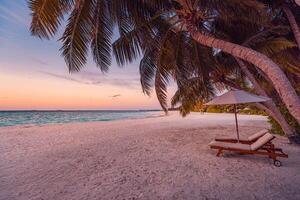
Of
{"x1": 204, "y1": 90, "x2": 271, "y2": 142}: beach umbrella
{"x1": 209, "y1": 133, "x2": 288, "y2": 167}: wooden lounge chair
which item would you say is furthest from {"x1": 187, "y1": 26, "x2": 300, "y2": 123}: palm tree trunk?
{"x1": 209, "y1": 133, "x2": 288, "y2": 167}: wooden lounge chair

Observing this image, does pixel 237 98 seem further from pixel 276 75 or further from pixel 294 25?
pixel 276 75

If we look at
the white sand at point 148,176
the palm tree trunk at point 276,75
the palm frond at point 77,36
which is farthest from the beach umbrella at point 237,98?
the palm frond at point 77,36

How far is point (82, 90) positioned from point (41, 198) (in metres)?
20.8

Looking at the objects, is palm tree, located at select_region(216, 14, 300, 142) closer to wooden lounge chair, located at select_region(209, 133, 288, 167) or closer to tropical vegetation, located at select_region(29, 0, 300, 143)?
tropical vegetation, located at select_region(29, 0, 300, 143)

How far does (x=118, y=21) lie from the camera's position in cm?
544

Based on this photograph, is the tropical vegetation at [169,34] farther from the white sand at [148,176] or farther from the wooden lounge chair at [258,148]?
the white sand at [148,176]

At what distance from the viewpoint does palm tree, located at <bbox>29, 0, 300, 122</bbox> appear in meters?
4.13

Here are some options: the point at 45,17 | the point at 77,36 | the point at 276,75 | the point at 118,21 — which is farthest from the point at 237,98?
the point at 45,17

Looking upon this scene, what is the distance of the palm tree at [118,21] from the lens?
413cm

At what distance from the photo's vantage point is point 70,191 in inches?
141

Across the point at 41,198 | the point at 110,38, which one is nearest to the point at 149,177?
the point at 41,198

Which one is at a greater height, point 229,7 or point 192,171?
point 229,7

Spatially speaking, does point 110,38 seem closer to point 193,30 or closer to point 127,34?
point 127,34

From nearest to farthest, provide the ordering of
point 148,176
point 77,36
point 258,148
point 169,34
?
1. point 148,176
2. point 77,36
3. point 258,148
4. point 169,34
